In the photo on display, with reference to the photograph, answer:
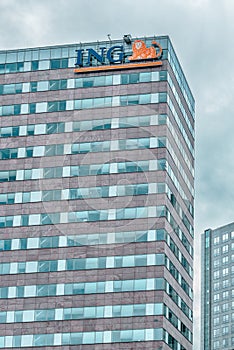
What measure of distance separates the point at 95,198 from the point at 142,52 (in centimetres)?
2502

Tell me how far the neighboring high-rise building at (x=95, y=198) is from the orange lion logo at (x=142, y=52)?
19cm

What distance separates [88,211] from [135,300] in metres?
16.2

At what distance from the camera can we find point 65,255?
445ft

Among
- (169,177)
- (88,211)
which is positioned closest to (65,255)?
(88,211)

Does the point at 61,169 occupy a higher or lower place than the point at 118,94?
lower

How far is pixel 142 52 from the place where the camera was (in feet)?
470

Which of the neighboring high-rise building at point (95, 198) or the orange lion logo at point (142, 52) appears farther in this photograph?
the orange lion logo at point (142, 52)

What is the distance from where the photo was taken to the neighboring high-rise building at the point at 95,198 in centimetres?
13125

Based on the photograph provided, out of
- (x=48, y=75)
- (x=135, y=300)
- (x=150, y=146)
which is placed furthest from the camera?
(x=48, y=75)

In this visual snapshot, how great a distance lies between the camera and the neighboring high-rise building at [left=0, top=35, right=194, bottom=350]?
13125 cm

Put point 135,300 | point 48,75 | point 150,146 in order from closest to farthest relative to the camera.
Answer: point 135,300
point 150,146
point 48,75

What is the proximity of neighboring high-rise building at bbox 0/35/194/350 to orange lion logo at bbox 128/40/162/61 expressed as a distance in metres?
0.19

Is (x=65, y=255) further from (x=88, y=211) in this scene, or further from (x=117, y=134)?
(x=117, y=134)

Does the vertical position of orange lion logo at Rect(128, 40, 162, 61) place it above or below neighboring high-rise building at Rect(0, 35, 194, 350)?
above
